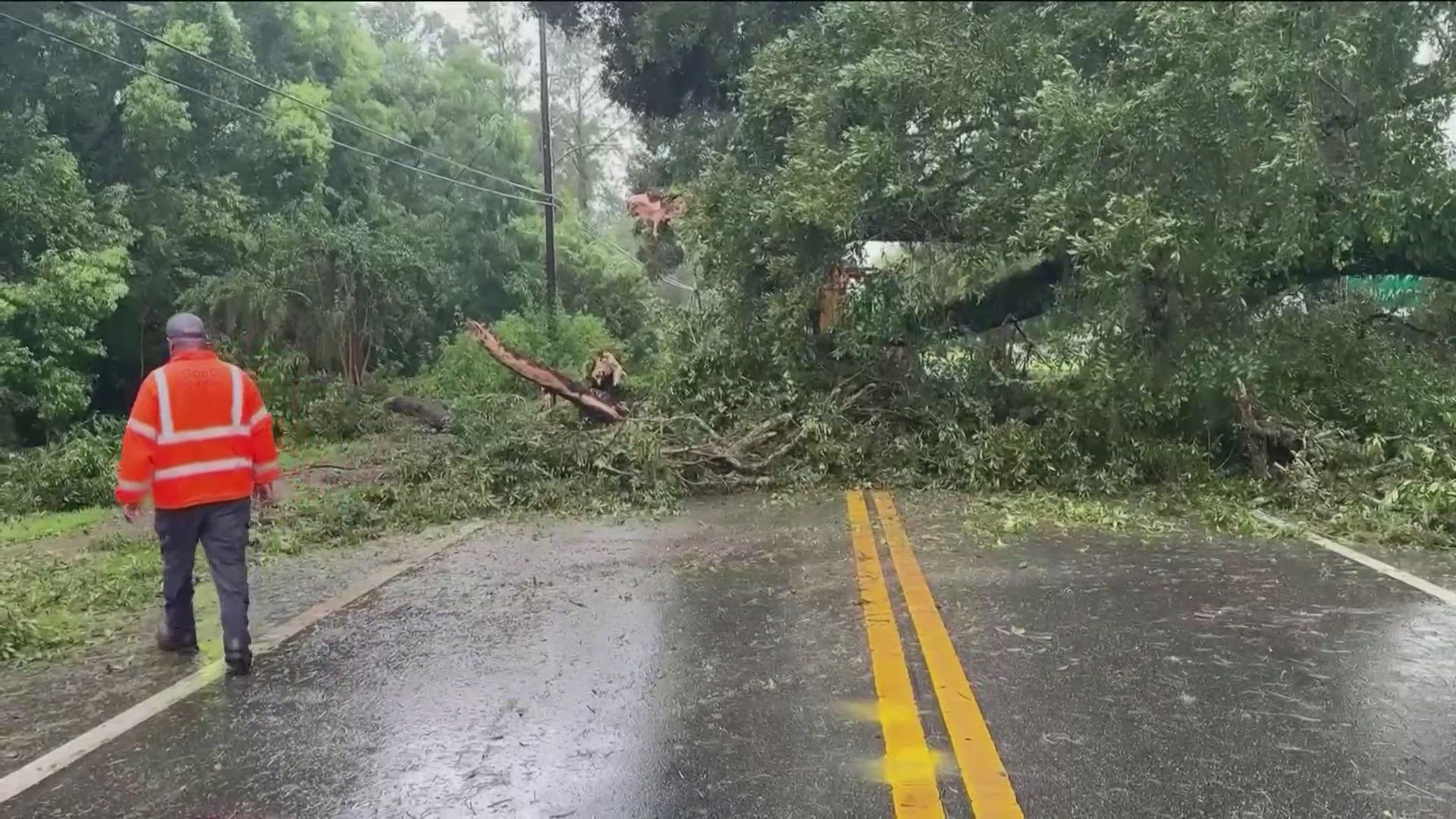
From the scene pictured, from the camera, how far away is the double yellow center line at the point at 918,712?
357 cm

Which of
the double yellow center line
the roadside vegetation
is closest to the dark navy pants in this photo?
the roadside vegetation

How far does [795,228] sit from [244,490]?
7220 millimetres

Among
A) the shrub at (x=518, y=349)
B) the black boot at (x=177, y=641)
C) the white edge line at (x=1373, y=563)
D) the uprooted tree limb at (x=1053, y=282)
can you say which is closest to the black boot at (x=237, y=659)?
the black boot at (x=177, y=641)

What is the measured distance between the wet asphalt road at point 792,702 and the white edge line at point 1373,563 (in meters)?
0.13

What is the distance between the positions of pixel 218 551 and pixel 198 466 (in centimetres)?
41

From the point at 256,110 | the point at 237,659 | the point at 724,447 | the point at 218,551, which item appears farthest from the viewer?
the point at 256,110

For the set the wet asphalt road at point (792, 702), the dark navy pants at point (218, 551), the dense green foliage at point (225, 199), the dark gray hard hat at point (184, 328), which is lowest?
the wet asphalt road at point (792, 702)

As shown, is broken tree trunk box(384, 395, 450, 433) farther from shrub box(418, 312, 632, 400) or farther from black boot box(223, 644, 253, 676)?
black boot box(223, 644, 253, 676)

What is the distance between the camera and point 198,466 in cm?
508

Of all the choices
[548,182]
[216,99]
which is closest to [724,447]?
[216,99]

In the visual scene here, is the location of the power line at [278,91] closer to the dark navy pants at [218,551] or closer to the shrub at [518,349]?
the dark navy pants at [218,551]

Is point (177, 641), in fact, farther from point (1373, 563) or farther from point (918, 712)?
point (1373, 563)

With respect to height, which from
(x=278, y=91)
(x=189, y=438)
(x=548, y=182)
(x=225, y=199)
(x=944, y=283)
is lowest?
(x=189, y=438)

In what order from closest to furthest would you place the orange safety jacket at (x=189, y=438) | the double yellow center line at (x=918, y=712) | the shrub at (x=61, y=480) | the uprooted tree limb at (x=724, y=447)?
the double yellow center line at (x=918, y=712) → the orange safety jacket at (x=189, y=438) → the uprooted tree limb at (x=724, y=447) → the shrub at (x=61, y=480)
